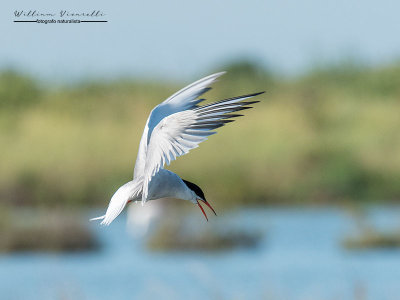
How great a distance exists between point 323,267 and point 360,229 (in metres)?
1.04

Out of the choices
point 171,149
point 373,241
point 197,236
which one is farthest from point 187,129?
point 373,241

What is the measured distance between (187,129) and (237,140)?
699 inches

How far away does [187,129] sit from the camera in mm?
3480

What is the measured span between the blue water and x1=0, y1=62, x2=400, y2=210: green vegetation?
2.82 feet

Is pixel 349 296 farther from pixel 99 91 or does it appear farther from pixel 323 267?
pixel 99 91

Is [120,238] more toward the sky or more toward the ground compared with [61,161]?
more toward the ground

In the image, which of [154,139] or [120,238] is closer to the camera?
[154,139]

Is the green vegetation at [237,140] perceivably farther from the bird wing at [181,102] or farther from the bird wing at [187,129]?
the bird wing at [187,129]

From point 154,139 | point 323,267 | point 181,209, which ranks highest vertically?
point 154,139

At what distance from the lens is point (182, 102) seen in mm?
4156

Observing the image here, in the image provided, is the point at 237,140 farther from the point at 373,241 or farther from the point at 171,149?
the point at 171,149

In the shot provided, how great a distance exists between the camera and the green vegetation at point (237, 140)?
59.9ft

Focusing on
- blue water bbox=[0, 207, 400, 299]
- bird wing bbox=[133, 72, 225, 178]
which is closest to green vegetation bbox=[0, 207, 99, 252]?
blue water bbox=[0, 207, 400, 299]

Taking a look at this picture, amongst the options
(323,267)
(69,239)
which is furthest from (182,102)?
(69,239)
